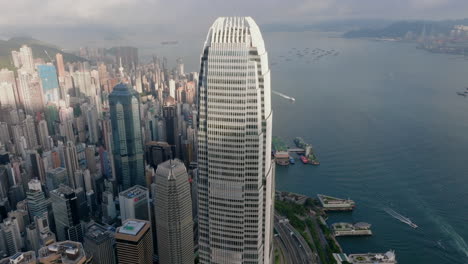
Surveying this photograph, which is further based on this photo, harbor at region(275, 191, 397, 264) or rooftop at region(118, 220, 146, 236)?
Result: harbor at region(275, 191, 397, 264)

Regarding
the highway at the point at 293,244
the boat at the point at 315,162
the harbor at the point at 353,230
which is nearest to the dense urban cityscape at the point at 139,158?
the highway at the point at 293,244

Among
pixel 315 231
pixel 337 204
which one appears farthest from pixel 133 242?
pixel 337 204

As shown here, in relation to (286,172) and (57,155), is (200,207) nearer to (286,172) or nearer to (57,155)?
(286,172)

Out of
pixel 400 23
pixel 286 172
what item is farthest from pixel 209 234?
pixel 400 23

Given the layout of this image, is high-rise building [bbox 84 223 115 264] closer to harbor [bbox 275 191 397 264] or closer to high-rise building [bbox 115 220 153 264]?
high-rise building [bbox 115 220 153 264]

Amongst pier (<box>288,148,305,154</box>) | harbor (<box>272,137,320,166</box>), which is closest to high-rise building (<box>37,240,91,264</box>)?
harbor (<box>272,137,320,166</box>)

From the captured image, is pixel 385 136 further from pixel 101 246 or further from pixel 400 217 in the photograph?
pixel 101 246
